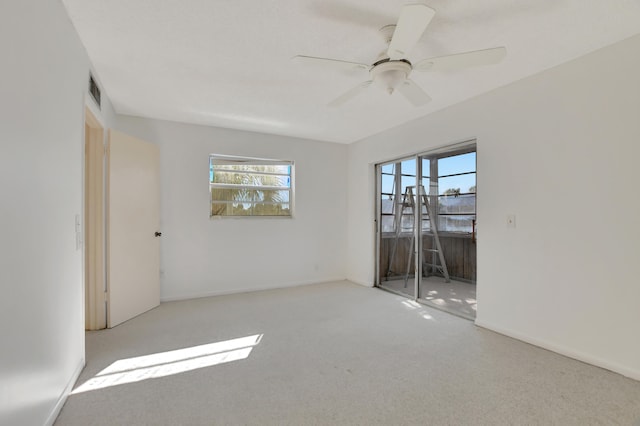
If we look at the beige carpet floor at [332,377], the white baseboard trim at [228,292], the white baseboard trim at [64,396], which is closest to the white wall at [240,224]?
the white baseboard trim at [228,292]

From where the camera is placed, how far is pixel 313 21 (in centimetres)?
200

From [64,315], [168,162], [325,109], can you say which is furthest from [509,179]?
[168,162]

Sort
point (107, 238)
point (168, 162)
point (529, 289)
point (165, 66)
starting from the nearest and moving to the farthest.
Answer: point (165, 66)
point (529, 289)
point (107, 238)
point (168, 162)

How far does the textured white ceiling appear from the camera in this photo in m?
1.88

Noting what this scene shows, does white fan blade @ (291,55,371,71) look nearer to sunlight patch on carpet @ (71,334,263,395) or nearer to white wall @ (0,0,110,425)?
white wall @ (0,0,110,425)

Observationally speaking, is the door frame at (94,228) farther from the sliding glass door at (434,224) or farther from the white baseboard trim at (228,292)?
the sliding glass door at (434,224)

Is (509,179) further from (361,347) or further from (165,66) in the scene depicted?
(165,66)

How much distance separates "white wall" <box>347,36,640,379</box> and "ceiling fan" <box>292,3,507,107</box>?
3.56 feet

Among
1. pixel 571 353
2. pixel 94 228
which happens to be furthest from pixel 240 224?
pixel 571 353

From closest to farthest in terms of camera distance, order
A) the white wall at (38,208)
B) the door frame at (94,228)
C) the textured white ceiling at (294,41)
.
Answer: the white wall at (38,208) < the textured white ceiling at (294,41) < the door frame at (94,228)

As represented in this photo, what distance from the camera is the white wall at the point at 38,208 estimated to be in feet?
4.11

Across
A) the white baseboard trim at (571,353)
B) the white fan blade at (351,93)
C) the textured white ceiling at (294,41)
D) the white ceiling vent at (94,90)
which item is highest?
the textured white ceiling at (294,41)

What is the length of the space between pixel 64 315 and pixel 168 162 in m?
2.61

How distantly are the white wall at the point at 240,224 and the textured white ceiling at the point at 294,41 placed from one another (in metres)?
0.88
